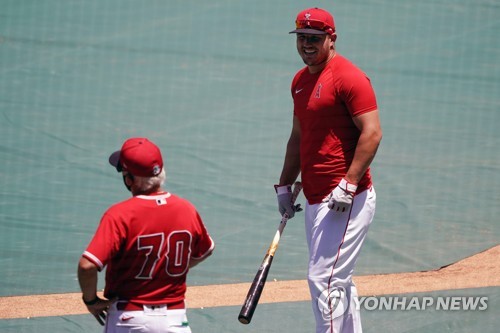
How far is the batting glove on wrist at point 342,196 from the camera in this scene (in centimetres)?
576

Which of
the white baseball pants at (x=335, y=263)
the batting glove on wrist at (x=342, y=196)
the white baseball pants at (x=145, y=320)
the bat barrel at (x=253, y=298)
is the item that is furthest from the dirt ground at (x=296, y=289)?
the white baseball pants at (x=145, y=320)

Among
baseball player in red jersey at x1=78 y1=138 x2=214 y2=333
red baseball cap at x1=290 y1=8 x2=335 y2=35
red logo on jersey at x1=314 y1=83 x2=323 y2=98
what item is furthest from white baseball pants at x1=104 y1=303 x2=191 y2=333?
red baseball cap at x1=290 y1=8 x2=335 y2=35

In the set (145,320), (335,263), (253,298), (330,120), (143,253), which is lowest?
(253,298)

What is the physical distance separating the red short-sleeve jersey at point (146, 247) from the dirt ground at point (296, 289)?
2553 mm

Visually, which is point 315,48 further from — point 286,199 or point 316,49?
point 286,199

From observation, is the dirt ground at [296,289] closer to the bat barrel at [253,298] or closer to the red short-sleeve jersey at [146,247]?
the bat barrel at [253,298]

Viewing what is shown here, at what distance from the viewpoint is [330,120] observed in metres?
5.96

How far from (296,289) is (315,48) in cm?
257

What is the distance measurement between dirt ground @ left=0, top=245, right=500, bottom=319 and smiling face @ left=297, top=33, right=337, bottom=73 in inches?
90.7

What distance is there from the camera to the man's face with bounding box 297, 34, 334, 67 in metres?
6.01

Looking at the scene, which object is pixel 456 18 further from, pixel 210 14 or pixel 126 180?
pixel 126 180

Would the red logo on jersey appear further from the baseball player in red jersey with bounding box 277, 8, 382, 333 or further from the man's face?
the man's face

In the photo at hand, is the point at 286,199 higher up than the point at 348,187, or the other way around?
the point at 348,187

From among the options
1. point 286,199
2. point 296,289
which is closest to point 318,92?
point 286,199
